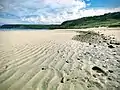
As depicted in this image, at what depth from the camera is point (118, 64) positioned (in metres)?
5.43

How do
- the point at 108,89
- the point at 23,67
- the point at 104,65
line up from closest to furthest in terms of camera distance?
1. the point at 108,89
2. the point at 23,67
3. the point at 104,65

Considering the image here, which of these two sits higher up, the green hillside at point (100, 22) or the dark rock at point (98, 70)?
the dark rock at point (98, 70)

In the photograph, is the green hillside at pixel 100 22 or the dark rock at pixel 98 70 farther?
the green hillside at pixel 100 22

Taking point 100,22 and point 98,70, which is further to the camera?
point 100,22

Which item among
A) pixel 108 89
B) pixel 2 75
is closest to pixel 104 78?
pixel 108 89

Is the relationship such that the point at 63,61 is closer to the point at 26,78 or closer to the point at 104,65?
the point at 104,65

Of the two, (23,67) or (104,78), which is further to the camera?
(23,67)

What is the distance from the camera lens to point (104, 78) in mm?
4164

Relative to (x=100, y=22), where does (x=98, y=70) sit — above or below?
above

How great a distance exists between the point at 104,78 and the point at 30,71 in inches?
74.0

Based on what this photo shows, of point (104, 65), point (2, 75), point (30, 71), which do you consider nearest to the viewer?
point (2, 75)

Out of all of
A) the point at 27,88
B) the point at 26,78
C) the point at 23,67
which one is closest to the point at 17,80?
the point at 26,78

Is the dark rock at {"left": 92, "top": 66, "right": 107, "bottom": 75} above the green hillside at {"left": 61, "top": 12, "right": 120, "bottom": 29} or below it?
above

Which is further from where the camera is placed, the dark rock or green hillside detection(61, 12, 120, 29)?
green hillside detection(61, 12, 120, 29)
